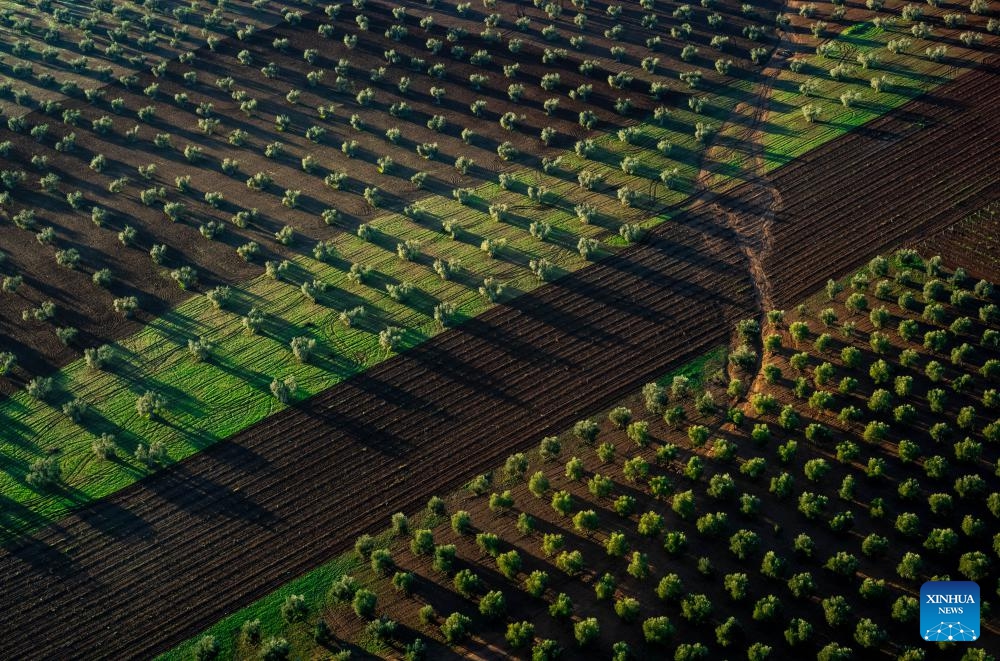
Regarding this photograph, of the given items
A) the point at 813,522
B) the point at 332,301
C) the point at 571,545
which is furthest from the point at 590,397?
the point at 332,301

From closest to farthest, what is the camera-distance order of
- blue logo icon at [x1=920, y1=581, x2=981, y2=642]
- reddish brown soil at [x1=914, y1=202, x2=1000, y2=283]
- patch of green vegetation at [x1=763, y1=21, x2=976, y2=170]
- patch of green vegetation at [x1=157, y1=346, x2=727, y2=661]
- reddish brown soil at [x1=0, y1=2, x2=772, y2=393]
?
1. blue logo icon at [x1=920, y1=581, x2=981, y2=642]
2. patch of green vegetation at [x1=157, y1=346, x2=727, y2=661]
3. reddish brown soil at [x1=914, y1=202, x2=1000, y2=283]
4. reddish brown soil at [x1=0, y1=2, x2=772, y2=393]
5. patch of green vegetation at [x1=763, y1=21, x2=976, y2=170]

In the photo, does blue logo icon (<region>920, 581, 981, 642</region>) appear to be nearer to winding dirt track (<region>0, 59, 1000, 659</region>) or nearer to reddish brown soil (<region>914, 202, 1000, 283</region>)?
winding dirt track (<region>0, 59, 1000, 659</region>)

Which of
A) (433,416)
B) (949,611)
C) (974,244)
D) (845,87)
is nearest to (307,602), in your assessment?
(433,416)

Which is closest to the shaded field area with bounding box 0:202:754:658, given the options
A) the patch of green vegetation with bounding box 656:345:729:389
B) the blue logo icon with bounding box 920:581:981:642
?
the patch of green vegetation with bounding box 656:345:729:389

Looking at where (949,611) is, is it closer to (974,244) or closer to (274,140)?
(974,244)

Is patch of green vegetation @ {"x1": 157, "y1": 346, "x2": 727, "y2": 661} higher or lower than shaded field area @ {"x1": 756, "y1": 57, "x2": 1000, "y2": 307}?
lower

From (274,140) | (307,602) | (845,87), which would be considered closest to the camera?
(307,602)
